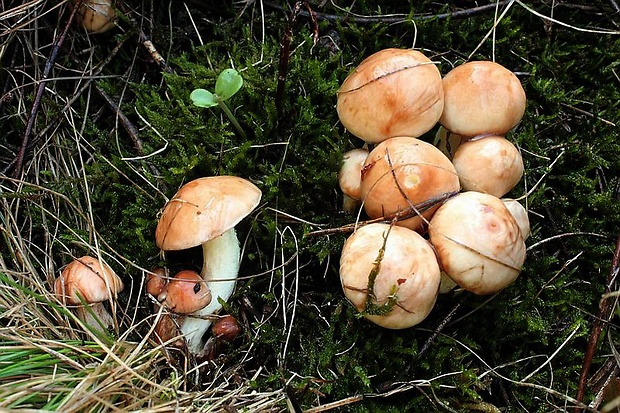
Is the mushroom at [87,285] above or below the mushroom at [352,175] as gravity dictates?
below

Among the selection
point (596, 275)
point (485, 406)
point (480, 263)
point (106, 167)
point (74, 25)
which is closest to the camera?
point (480, 263)

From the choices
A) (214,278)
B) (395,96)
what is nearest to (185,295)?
(214,278)

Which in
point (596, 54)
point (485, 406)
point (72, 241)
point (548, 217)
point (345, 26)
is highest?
point (345, 26)

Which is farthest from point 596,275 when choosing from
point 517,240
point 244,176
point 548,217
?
point 244,176

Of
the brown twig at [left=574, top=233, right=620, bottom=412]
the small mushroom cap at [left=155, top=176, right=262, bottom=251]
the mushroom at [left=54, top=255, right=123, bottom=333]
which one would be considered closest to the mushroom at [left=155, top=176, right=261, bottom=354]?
the small mushroom cap at [left=155, top=176, right=262, bottom=251]

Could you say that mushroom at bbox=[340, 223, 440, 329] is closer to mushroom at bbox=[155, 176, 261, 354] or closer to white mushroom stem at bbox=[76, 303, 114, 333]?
mushroom at bbox=[155, 176, 261, 354]

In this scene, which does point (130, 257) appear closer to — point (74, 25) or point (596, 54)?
point (74, 25)

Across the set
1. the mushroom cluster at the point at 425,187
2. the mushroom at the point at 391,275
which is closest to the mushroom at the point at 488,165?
the mushroom cluster at the point at 425,187

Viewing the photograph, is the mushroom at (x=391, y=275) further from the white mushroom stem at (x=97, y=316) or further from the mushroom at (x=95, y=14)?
the mushroom at (x=95, y=14)
